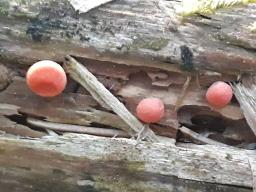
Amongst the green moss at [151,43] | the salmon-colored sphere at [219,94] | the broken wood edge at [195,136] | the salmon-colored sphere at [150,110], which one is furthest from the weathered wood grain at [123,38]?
the broken wood edge at [195,136]

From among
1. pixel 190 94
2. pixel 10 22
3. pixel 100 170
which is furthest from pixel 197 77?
pixel 10 22

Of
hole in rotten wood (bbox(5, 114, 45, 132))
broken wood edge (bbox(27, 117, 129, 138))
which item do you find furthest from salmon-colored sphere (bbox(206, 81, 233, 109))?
hole in rotten wood (bbox(5, 114, 45, 132))

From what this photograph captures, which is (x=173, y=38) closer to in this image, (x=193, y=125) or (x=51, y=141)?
(x=193, y=125)

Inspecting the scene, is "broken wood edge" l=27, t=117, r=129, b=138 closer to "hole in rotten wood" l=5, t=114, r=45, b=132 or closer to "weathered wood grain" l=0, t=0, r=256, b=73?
"hole in rotten wood" l=5, t=114, r=45, b=132

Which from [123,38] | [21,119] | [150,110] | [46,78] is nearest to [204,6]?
[123,38]

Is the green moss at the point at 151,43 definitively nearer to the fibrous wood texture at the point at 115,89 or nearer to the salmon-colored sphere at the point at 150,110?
the fibrous wood texture at the point at 115,89

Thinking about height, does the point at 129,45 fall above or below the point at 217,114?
above

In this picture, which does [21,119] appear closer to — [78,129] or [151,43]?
[78,129]
